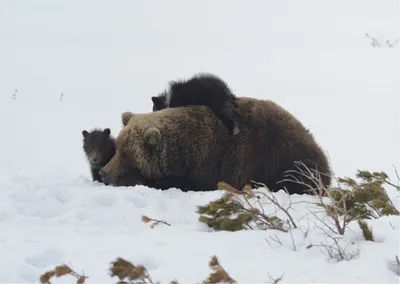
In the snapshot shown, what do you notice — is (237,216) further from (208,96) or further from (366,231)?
(208,96)

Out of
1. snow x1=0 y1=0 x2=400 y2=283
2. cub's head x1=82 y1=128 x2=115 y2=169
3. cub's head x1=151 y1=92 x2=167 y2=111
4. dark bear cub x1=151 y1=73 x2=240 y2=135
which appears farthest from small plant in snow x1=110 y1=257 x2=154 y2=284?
cub's head x1=151 y1=92 x2=167 y2=111

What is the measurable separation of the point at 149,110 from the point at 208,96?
7.73 meters

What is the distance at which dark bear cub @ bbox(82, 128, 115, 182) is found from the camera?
26.7 ft

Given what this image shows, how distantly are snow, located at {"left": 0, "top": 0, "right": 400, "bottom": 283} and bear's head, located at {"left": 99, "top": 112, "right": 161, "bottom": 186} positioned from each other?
27 cm

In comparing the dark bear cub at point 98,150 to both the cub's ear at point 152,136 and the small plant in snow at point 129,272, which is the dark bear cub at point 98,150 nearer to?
the cub's ear at point 152,136

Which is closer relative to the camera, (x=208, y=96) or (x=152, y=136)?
(x=152, y=136)

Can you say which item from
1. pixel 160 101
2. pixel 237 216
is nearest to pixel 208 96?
pixel 160 101

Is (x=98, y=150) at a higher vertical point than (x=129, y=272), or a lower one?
lower

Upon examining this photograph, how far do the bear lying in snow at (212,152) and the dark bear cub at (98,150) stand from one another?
0.83m

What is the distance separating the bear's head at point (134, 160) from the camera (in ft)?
23.7

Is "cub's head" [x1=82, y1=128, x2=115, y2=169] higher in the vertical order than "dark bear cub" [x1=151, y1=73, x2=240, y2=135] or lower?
lower

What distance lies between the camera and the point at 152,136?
714 cm

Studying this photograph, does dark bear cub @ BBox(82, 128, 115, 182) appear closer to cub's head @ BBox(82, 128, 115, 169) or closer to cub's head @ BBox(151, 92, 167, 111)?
cub's head @ BBox(82, 128, 115, 169)

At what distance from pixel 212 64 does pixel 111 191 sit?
16784 millimetres
